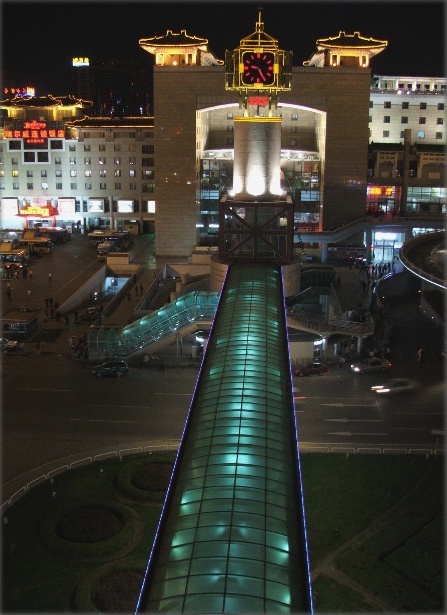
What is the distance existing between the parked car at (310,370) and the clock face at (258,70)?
47.8ft

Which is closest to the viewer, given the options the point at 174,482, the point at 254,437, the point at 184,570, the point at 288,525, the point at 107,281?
the point at 184,570

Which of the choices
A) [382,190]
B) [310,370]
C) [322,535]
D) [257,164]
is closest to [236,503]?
[322,535]

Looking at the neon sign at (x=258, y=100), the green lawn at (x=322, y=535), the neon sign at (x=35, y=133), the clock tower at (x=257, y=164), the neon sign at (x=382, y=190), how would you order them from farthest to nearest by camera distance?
the neon sign at (x=35, y=133) → the neon sign at (x=382, y=190) → the neon sign at (x=258, y=100) → the clock tower at (x=257, y=164) → the green lawn at (x=322, y=535)

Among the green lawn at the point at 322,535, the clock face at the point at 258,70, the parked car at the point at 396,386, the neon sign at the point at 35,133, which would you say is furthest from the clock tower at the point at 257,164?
the neon sign at the point at 35,133

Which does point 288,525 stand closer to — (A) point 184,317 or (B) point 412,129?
(A) point 184,317

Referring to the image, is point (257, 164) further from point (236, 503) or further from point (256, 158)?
point (236, 503)

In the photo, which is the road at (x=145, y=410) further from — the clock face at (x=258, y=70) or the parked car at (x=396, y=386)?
the clock face at (x=258, y=70)

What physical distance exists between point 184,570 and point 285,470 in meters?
3.86

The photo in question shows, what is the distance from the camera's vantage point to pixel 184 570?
11.6 meters

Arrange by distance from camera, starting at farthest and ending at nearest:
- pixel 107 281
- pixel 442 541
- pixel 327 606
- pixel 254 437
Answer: pixel 107 281 → pixel 442 541 → pixel 327 606 → pixel 254 437

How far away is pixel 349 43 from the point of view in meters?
57.3

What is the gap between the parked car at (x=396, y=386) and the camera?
32.6m

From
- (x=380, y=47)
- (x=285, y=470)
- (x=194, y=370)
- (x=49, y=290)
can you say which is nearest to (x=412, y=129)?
(x=380, y=47)

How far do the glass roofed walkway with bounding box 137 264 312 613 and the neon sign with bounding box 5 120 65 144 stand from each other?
59.7 meters
